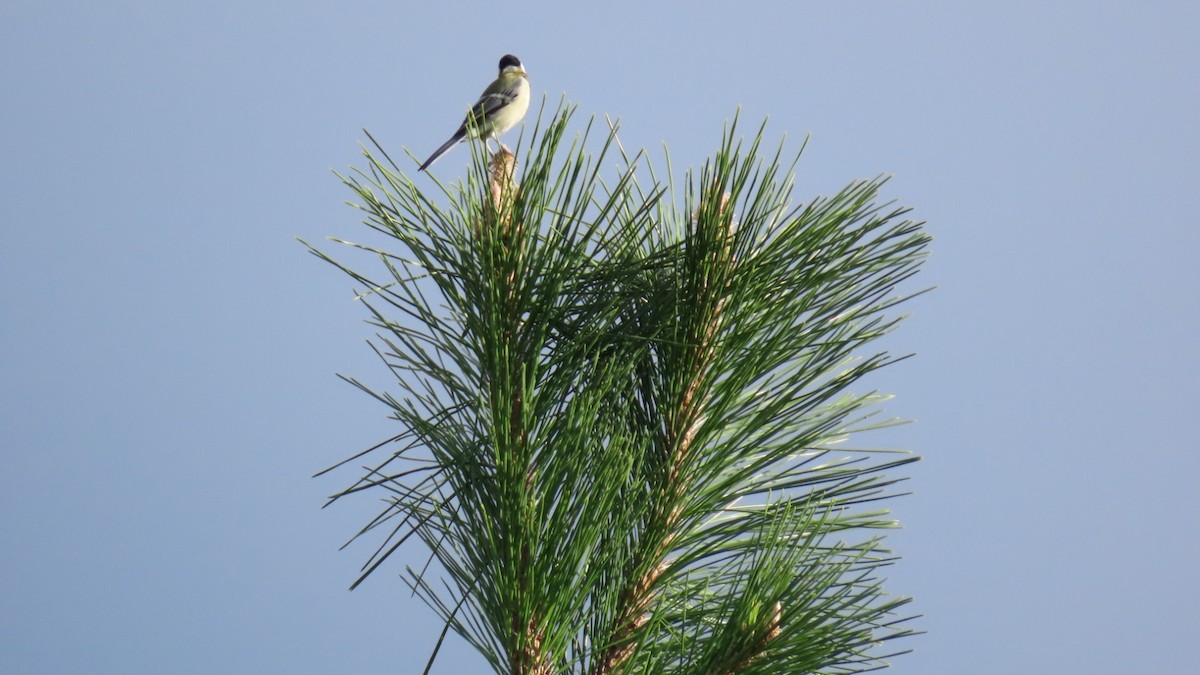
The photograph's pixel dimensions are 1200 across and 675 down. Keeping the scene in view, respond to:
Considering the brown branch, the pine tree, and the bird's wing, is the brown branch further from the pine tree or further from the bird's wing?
the bird's wing

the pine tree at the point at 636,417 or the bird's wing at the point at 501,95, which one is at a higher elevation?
the bird's wing at the point at 501,95

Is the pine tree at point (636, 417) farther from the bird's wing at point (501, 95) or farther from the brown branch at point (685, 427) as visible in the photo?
the bird's wing at point (501, 95)

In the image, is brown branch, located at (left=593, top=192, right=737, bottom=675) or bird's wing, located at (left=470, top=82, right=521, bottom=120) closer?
brown branch, located at (left=593, top=192, right=737, bottom=675)

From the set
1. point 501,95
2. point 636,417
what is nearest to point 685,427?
point 636,417

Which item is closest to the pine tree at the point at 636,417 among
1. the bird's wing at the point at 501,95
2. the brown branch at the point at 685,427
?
the brown branch at the point at 685,427

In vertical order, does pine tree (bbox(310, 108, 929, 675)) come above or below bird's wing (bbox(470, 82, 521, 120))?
below

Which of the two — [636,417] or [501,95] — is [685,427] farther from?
[501,95]

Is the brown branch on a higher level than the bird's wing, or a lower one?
lower

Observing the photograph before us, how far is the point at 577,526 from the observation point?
57.4 inches

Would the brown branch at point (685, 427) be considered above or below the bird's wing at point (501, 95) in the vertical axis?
below

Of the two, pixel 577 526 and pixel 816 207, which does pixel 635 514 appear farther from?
pixel 816 207

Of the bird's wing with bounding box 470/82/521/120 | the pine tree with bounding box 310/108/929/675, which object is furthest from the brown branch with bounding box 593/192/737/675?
the bird's wing with bounding box 470/82/521/120

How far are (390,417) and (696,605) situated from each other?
1.76 feet

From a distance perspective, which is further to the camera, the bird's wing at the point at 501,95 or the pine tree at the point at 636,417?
the bird's wing at the point at 501,95
